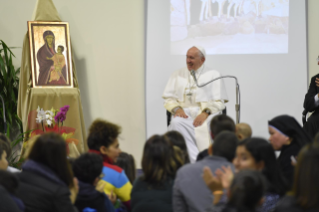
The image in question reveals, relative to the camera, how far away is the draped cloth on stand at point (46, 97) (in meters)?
5.43

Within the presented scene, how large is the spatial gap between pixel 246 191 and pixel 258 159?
Result: 726mm

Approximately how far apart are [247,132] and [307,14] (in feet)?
11.3

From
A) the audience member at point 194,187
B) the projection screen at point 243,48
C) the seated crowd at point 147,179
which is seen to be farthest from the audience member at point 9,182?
the projection screen at point 243,48

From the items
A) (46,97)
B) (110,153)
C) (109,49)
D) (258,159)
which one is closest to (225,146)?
(258,159)

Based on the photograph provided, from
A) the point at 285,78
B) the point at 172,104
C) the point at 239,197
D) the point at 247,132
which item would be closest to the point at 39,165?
the point at 239,197

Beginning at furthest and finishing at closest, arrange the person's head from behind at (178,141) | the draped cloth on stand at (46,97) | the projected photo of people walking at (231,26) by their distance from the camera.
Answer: the projected photo of people walking at (231,26) → the draped cloth on stand at (46,97) → the person's head from behind at (178,141)

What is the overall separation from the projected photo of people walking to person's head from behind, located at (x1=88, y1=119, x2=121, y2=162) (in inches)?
134

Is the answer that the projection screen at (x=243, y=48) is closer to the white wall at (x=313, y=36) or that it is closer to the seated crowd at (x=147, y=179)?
the white wall at (x=313, y=36)

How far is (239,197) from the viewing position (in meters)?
1.61

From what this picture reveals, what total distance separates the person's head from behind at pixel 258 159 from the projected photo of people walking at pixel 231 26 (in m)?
3.91

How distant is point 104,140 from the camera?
112 inches

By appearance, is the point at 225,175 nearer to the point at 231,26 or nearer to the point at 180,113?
the point at 180,113

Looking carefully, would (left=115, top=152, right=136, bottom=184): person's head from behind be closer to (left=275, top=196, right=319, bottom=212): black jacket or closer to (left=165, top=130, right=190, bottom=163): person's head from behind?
(left=165, top=130, right=190, bottom=163): person's head from behind

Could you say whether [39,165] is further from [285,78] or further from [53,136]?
[285,78]
